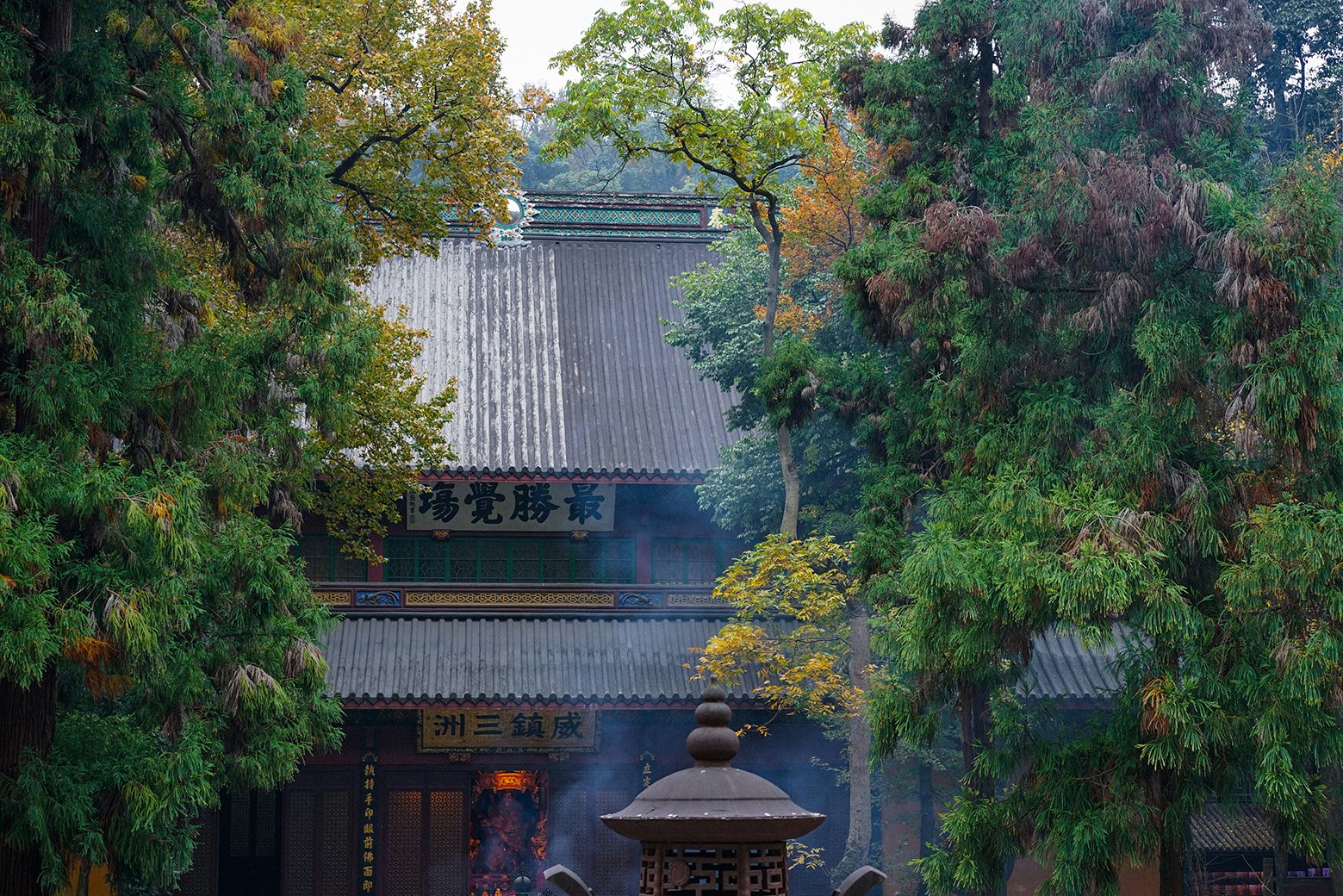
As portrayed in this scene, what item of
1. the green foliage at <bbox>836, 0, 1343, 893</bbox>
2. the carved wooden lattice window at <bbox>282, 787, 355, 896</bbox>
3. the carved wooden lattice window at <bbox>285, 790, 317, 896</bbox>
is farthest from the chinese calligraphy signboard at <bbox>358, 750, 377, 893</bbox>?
the green foliage at <bbox>836, 0, 1343, 893</bbox>

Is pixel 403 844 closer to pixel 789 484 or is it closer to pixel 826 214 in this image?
pixel 789 484

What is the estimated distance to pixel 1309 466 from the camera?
410 inches

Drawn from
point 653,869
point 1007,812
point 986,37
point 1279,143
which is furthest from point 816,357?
point 1279,143

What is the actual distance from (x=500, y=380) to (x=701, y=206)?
4.63 m

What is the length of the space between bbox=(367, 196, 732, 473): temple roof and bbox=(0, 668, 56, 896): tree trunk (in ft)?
27.4

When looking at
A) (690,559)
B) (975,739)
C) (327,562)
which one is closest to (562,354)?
(690,559)

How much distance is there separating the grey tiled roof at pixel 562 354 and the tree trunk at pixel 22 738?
332 inches

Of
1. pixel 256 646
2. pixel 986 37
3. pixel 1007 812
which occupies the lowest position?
pixel 1007 812

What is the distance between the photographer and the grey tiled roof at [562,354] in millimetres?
18609

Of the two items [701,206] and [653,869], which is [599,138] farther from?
[653,869]

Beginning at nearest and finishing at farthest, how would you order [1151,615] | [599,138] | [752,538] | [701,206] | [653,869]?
[653,869], [1151,615], [599,138], [752,538], [701,206]

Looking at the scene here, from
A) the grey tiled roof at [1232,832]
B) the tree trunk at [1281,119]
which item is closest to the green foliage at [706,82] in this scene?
the grey tiled roof at [1232,832]

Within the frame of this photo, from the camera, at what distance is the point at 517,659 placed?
693 inches

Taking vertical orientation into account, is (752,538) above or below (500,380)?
below
